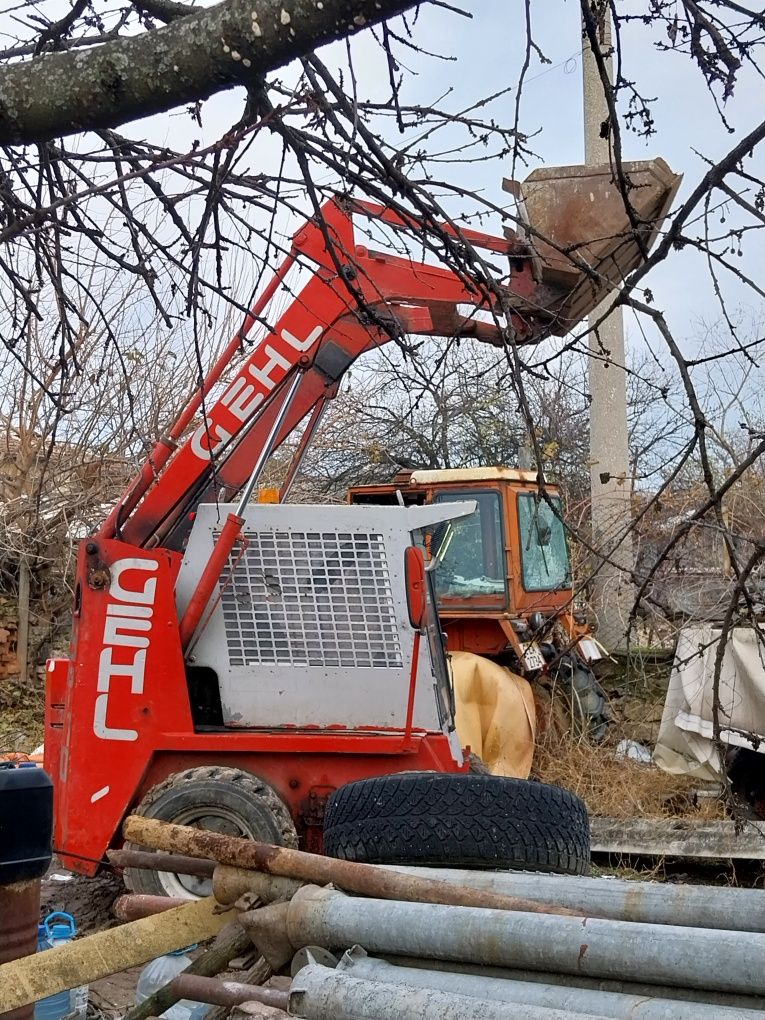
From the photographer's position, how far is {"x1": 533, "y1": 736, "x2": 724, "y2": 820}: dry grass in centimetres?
738

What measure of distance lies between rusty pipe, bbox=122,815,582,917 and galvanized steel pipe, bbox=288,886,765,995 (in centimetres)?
7

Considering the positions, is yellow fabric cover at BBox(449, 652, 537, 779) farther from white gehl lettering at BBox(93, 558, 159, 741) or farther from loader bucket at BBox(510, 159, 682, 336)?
loader bucket at BBox(510, 159, 682, 336)

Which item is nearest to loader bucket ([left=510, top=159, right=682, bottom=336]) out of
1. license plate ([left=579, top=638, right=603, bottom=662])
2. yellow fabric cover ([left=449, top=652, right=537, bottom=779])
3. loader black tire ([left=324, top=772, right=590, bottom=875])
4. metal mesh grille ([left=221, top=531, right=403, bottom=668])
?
metal mesh grille ([left=221, top=531, right=403, bottom=668])

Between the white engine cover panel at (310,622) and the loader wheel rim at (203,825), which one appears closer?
the loader wheel rim at (203,825)

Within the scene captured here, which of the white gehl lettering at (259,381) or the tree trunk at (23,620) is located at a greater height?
the white gehl lettering at (259,381)

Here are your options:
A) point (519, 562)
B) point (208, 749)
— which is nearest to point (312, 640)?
point (208, 749)

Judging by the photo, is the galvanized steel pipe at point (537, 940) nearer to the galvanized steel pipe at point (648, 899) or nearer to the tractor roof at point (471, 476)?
the galvanized steel pipe at point (648, 899)

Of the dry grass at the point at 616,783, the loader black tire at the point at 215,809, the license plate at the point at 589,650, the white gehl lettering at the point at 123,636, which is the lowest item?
the dry grass at the point at 616,783

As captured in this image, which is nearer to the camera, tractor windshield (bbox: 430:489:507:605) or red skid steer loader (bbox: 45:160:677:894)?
red skid steer loader (bbox: 45:160:677:894)

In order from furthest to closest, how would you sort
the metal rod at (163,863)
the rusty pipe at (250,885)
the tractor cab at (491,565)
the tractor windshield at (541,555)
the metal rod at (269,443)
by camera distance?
the tractor windshield at (541,555) → the tractor cab at (491,565) → the metal rod at (269,443) → the metal rod at (163,863) → the rusty pipe at (250,885)

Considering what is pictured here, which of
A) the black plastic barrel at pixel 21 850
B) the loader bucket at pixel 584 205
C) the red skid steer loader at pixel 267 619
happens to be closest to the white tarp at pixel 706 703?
the red skid steer loader at pixel 267 619

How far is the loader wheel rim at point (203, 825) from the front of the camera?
16.7 feet

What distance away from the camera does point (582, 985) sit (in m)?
1.79

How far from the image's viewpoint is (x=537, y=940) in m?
1.82
